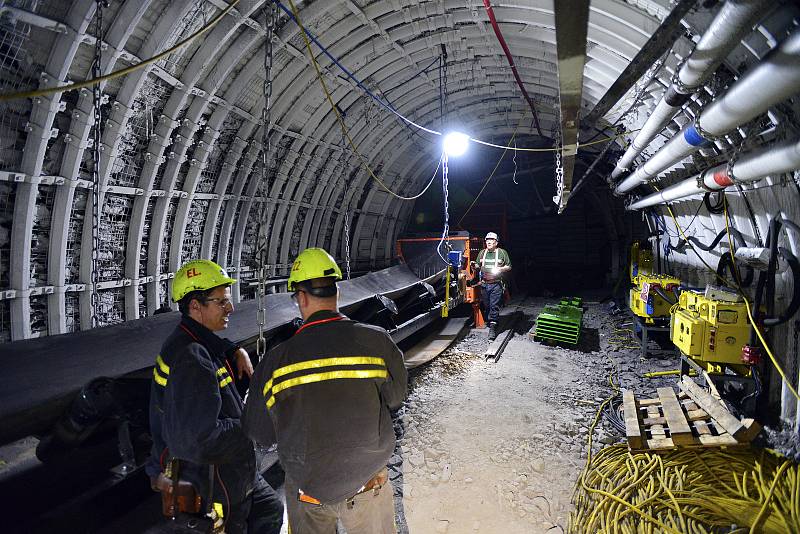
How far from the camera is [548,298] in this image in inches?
561

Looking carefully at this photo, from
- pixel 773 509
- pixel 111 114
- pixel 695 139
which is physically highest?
pixel 111 114

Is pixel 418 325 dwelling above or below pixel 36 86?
below

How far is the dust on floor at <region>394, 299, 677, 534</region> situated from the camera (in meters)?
3.64

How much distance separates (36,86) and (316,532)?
525cm

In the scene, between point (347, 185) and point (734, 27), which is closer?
point (734, 27)

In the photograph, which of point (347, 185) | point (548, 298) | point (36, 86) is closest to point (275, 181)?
point (347, 185)

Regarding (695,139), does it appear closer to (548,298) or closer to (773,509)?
(773,509)

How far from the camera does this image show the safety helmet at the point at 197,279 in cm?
263

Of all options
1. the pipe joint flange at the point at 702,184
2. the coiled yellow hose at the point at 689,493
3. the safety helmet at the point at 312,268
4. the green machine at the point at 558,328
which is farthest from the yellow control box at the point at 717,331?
the safety helmet at the point at 312,268

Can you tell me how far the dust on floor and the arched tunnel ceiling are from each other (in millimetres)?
3297

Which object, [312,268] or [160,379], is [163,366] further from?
[312,268]

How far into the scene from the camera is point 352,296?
21.8 ft

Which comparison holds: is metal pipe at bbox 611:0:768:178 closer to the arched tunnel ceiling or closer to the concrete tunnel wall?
the concrete tunnel wall

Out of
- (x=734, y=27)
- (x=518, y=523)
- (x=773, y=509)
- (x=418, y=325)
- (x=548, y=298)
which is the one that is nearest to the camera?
(x=734, y=27)
